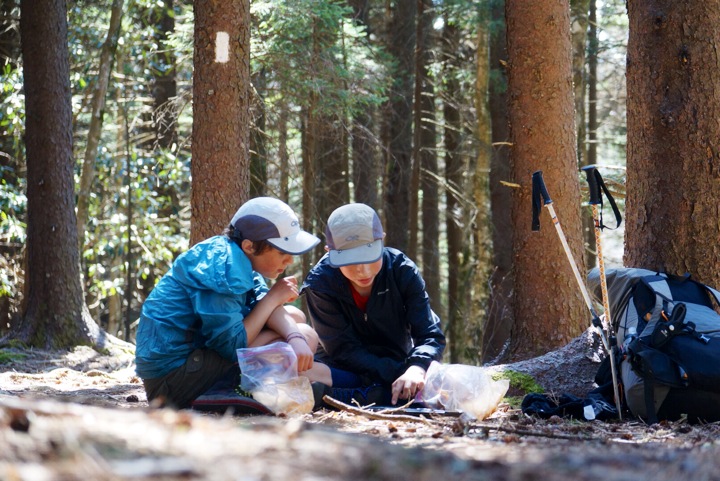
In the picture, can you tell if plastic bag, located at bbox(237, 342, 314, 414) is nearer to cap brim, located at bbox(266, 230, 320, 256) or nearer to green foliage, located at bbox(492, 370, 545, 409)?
cap brim, located at bbox(266, 230, 320, 256)

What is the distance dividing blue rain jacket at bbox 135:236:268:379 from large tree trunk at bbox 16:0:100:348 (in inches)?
198

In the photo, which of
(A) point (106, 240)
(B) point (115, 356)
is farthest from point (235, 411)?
(A) point (106, 240)

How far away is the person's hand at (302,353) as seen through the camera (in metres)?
4.49

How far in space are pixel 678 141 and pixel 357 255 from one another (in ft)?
7.90

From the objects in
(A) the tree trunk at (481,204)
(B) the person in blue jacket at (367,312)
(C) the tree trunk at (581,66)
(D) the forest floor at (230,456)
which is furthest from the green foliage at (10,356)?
(C) the tree trunk at (581,66)

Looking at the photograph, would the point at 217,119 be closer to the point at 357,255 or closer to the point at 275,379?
the point at 357,255

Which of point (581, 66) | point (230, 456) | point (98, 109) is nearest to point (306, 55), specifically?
point (98, 109)

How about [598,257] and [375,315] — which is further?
[375,315]

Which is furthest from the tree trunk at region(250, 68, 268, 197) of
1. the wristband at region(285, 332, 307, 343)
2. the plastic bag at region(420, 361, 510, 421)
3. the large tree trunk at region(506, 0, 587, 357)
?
the plastic bag at region(420, 361, 510, 421)

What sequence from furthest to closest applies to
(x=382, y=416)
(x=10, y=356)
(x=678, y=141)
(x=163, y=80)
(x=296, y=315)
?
(x=163, y=80)
(x=10, y=356)
(x=678, y=141)
(x=296, y=315)
(x=382, y=416)

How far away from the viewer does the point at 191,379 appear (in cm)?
455

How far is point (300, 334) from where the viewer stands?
15.3 ft

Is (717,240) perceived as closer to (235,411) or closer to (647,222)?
(647,222)

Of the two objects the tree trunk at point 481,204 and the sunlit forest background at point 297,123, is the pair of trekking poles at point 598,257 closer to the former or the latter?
the sunlit forest background at point 297,123
